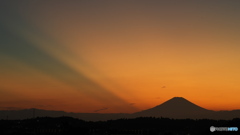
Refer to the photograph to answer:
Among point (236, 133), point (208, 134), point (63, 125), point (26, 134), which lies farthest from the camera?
point (63, 125)

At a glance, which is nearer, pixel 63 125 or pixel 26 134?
pixel 26 134

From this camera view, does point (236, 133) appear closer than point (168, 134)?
Yes

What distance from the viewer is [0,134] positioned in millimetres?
97875

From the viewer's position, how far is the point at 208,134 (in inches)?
3649

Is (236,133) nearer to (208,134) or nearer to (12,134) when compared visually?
(208,134)

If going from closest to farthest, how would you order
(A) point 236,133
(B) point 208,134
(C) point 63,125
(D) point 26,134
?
(A) point 236,133, (B) point 208,134, (D) point 26,134, (C) point 63,125

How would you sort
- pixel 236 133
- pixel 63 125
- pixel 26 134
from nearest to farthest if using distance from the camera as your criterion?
pixel 236 133 → pixel 26 134 → pixel 63 125

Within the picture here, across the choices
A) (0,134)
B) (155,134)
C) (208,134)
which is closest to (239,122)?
(208,134)

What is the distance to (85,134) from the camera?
102m

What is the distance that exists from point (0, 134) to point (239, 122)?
8918 centimetres

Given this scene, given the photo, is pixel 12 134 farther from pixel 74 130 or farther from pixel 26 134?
pixel 74 130

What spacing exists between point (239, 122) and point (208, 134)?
86.3 ft

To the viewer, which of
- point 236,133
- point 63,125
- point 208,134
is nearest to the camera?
point 236,133

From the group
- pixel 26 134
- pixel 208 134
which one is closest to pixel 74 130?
pixel 26 134
